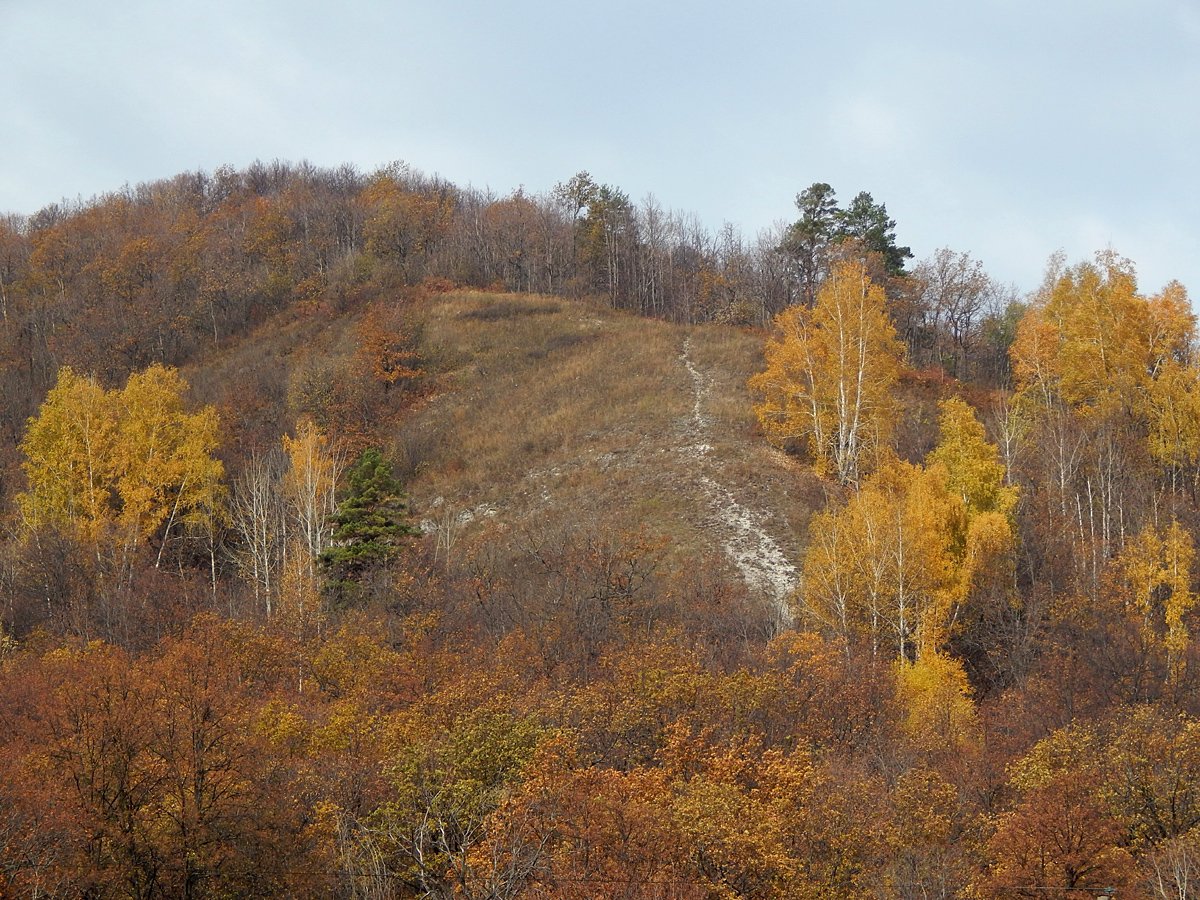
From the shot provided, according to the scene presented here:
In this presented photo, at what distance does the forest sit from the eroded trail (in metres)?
0.23

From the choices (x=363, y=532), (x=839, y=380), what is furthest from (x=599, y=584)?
(x=839, y=380)

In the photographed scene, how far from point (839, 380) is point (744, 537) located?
10.2 m

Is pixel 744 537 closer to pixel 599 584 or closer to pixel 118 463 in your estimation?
pixel 599 584

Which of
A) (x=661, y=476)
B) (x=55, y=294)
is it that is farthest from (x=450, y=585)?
(x=55, y=294)

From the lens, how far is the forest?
2078 cm

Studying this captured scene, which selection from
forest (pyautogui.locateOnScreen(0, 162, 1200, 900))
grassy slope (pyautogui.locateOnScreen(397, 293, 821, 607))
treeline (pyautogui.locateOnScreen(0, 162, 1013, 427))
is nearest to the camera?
forest (pyautogui.locateOnScreen(0, 162, 1200, 900))

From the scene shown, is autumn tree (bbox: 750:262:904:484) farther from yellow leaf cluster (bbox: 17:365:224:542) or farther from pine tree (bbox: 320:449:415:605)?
yellow leaf cluster (bbox: 17:365:224:542)

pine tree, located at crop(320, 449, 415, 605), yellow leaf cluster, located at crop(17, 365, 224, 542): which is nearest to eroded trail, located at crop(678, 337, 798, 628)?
pine tree, located at crop(320, 449, 415, 605)

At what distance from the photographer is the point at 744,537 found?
44000 millimetres

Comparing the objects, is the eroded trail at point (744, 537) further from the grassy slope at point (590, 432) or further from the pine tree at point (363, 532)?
the pine tree at point (363, 532)

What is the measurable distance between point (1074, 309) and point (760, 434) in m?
17.0

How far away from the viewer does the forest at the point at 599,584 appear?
68.2ft

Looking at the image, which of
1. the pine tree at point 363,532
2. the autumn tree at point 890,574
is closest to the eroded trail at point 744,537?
the autumn tree at point 890,574

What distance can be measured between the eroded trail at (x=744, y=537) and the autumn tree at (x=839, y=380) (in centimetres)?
374
